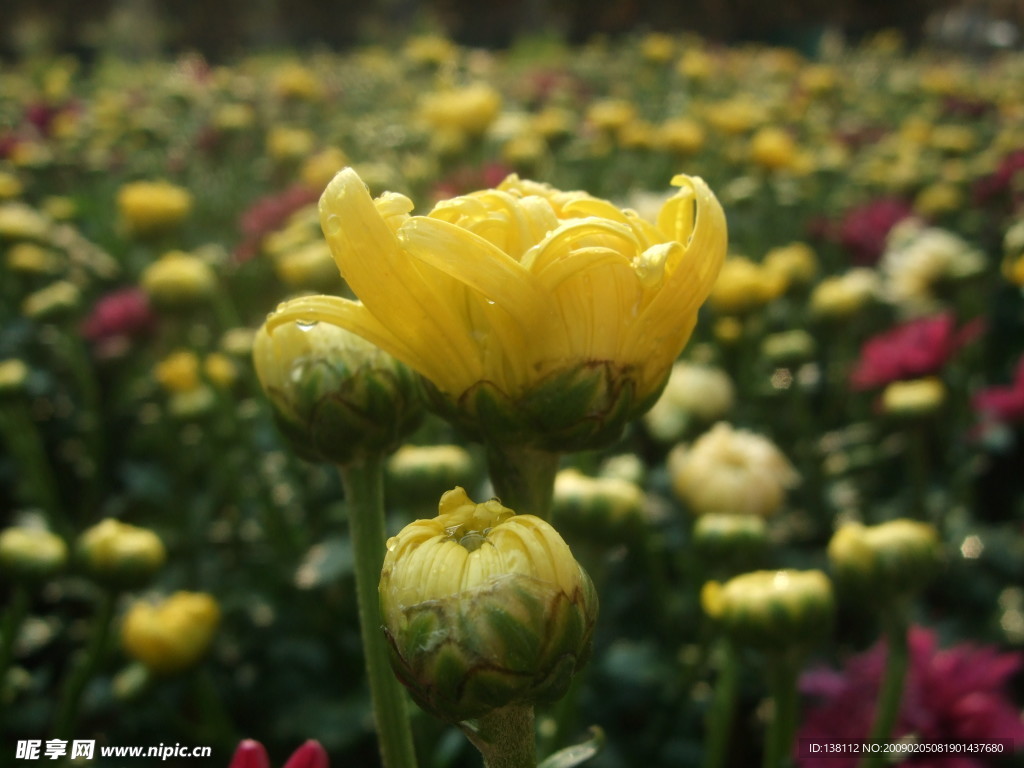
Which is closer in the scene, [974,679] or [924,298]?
[974,679]

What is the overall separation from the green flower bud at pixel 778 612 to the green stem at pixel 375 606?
39 cm

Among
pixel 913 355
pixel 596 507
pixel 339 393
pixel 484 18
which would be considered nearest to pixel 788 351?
pixel 913 355

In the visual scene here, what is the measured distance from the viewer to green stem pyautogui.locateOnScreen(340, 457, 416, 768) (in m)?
0.54

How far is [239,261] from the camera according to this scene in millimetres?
2141

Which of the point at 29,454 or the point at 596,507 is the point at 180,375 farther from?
the point at 596,507

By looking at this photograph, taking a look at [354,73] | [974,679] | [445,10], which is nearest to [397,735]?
[974,679]

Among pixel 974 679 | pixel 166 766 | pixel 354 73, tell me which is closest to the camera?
pixel 974 679

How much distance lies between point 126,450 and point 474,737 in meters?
1.81

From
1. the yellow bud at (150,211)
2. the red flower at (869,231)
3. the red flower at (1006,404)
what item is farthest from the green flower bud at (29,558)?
the red flower at (869,231)

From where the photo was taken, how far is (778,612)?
0.84 metres

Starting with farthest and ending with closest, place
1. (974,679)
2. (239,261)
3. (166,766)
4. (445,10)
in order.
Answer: (445,10) < (239,261) < (166,766) < (974,679)

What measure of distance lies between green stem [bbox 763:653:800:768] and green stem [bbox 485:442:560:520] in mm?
414

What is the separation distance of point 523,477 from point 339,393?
0.14 metres

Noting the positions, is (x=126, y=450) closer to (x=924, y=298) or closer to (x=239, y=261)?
(x=239, y=261)
